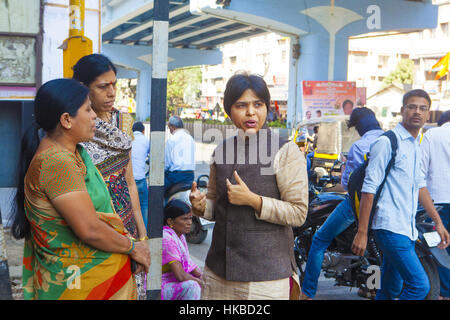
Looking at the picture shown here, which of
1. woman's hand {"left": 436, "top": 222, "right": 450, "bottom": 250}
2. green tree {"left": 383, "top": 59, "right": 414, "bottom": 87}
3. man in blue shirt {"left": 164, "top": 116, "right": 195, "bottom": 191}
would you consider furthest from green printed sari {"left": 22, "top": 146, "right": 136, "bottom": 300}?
green tree {"left": 383, "top": 59, "right": 414, "bottom": 87}

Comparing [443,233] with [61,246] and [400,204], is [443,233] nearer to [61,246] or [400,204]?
[400,204]

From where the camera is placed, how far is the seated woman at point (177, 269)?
389 centimetres

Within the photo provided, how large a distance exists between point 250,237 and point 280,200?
222mm

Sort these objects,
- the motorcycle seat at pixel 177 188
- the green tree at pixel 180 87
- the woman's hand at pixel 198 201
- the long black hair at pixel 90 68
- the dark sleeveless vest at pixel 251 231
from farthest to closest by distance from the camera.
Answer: the green tree at pixel 180 87 → the motorcycle seat at pixel 177 188 → the long black hair at pixel 90 68 → the woman's hand at pixel 198 201 → the dark sleeveless vest at pixel 251 231

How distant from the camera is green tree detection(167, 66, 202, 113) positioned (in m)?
58.4

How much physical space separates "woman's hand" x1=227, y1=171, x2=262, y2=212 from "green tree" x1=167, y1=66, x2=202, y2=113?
5541cm

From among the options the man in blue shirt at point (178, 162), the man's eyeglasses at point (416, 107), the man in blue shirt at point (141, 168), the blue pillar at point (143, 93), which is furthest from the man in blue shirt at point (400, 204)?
the blue pillar at point (143, 93)

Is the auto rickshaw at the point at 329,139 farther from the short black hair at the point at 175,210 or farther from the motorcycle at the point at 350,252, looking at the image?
the short black hair at the point at 175,210

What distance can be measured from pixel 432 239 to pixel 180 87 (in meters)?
55.6

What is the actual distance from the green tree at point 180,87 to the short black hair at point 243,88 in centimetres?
5519

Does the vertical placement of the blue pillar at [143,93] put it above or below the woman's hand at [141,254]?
above

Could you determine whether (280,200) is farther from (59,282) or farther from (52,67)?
(52,67)

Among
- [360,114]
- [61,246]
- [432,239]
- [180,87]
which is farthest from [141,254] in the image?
[180,87]

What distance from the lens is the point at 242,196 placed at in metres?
2.50
